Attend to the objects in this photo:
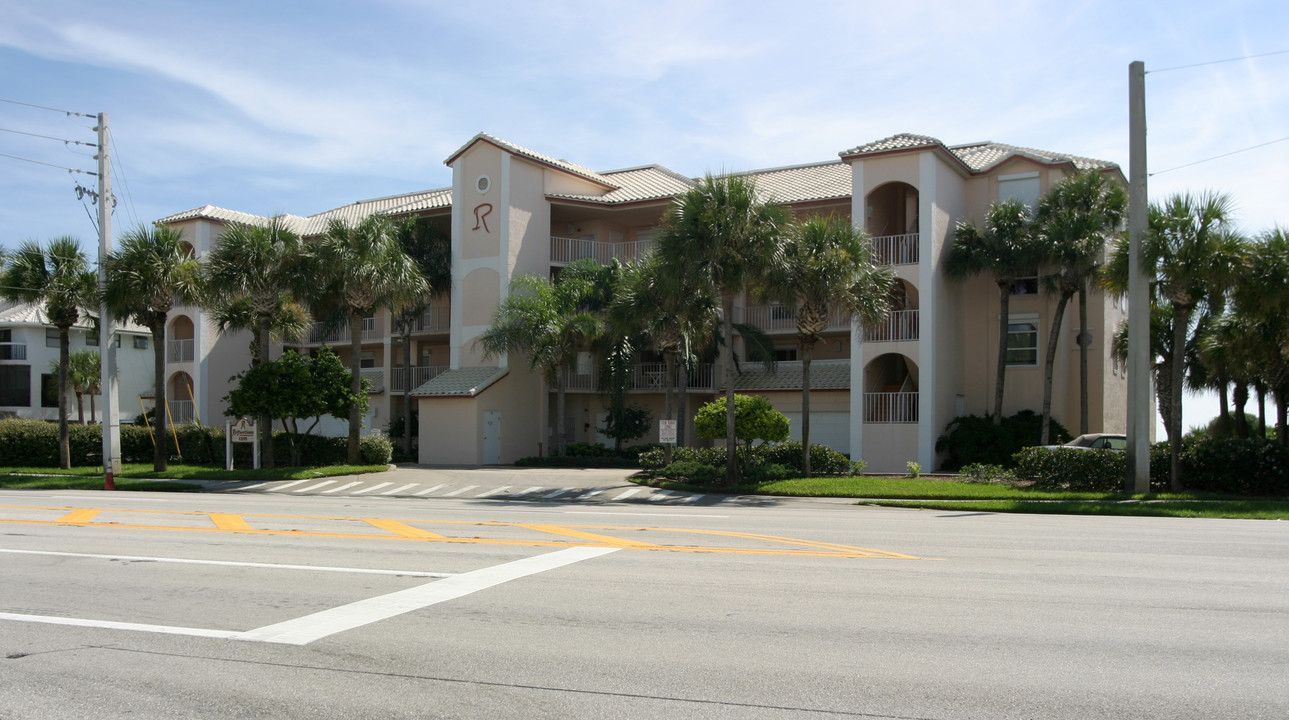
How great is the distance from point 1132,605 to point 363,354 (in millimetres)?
39745

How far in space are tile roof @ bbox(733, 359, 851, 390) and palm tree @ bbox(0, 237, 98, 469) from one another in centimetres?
2131

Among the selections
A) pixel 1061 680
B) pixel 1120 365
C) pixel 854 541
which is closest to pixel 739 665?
pixel 1061 680

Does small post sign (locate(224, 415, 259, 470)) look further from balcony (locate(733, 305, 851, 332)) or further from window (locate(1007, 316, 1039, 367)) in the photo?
window (locate(1007, 316, 1039, 367))

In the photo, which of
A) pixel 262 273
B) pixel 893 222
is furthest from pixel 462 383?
pixel 893 222

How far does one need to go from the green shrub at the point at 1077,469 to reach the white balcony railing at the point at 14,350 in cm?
4960

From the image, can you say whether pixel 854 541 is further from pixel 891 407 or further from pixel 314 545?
pixel 891 407

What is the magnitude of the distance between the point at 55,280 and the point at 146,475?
23.1 feet

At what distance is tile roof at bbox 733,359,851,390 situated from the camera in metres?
32.1

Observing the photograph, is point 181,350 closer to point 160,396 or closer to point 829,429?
point 160,396

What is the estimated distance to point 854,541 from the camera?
40.0 feet

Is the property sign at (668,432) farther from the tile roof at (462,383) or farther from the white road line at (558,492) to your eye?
the tile roof at (462,383)

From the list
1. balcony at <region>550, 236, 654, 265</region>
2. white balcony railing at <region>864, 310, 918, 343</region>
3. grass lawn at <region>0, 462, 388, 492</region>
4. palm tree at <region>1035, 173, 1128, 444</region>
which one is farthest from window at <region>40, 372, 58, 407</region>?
palm tree at <region>1035, 173, 1128, 444</region>

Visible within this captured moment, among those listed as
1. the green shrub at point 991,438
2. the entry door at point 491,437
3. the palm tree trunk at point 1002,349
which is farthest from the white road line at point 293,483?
the palm tree trunk at point 1002,349

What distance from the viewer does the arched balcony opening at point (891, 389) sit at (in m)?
29.2
